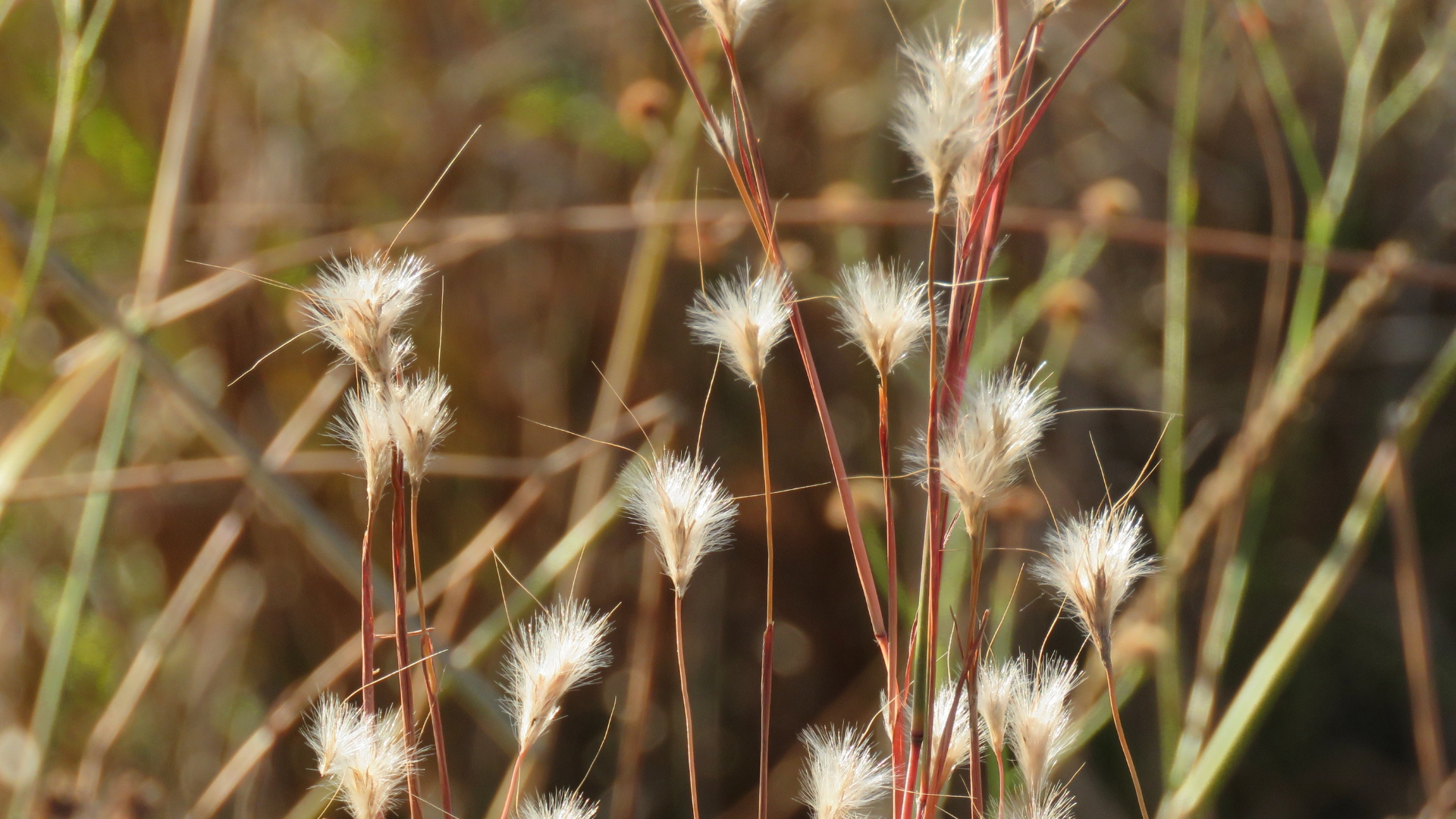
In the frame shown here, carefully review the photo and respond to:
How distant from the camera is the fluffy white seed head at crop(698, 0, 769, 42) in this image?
9.3 inches

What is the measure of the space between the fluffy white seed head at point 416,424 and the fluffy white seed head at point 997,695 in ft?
0.48

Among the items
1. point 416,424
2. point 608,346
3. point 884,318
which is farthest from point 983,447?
point 608,346

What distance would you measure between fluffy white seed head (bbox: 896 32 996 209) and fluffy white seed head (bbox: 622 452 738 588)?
93 mm

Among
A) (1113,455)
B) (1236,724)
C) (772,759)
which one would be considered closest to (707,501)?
(1236,724)

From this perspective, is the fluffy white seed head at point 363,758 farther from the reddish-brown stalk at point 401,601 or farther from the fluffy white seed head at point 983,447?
the fluffy white seed head at point 983,447

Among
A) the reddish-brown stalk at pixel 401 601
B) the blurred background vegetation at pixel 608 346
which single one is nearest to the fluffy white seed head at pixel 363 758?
the reddish-brown stalk at pixel 401 601

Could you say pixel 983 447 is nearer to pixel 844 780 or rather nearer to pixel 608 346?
pixel 844 780

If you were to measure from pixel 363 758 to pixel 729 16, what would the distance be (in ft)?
0.66

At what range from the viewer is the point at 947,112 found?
0.22 m

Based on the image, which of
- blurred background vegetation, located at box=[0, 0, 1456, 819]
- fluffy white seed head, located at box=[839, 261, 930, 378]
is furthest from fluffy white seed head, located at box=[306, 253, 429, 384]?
blurred background vegetation, located at box=[0, 0, 1456, 819]

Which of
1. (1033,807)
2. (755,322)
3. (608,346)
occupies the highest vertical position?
(608,346)

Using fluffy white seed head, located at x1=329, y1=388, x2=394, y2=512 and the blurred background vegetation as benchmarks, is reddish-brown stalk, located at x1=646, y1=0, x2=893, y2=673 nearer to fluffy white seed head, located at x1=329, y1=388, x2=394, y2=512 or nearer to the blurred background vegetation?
fluffy white seed head, located at x1=329, y1=388, x2=394, y2=512

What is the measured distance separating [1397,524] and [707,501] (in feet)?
1.52

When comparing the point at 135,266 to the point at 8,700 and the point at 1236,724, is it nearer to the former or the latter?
the point at 8,700
